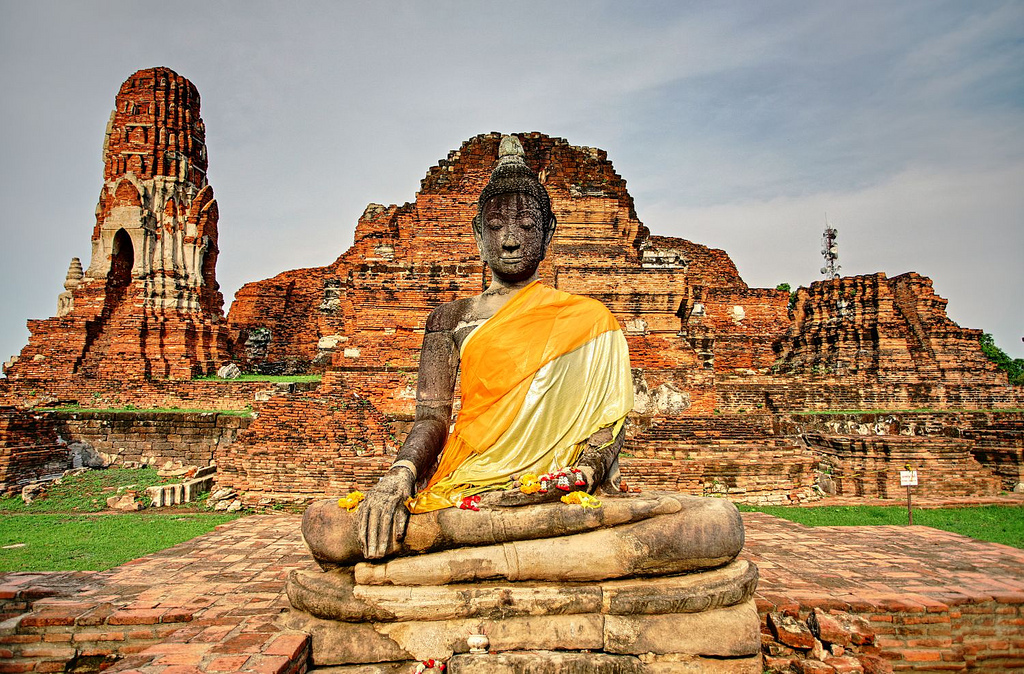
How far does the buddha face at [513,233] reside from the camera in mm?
4605

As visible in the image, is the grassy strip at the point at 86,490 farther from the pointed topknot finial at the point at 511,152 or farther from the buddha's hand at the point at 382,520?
the pointed topknot finial at the point at 511,152

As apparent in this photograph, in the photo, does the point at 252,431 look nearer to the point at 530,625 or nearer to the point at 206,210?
the point at 530,625

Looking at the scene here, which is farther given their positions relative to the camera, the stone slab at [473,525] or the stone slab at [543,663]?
the stone slab at [473,525]

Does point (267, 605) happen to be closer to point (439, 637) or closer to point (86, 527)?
point (439, 637)

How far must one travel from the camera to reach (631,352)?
11469 mm


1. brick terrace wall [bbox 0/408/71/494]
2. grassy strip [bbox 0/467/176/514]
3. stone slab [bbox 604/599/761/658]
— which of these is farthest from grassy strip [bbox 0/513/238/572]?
stone slab [bbox 604/599/761/658]

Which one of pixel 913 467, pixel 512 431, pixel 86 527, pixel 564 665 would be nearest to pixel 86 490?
pixel 86 527

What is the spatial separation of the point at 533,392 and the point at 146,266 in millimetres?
19488

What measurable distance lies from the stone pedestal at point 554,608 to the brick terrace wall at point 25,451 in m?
10.5

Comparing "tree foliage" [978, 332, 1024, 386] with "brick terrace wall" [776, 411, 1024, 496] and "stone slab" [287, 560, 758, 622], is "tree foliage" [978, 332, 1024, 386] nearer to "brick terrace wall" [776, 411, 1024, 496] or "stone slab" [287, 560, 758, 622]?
"brick terrace wall" [776, 411, 1024, 496]

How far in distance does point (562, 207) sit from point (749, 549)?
964 centimetres

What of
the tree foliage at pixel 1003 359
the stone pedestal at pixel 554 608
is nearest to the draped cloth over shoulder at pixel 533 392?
the stone pedestal at pixel 554 608

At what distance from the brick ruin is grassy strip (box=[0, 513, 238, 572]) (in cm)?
172

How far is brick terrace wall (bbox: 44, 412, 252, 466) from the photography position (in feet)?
42.6
